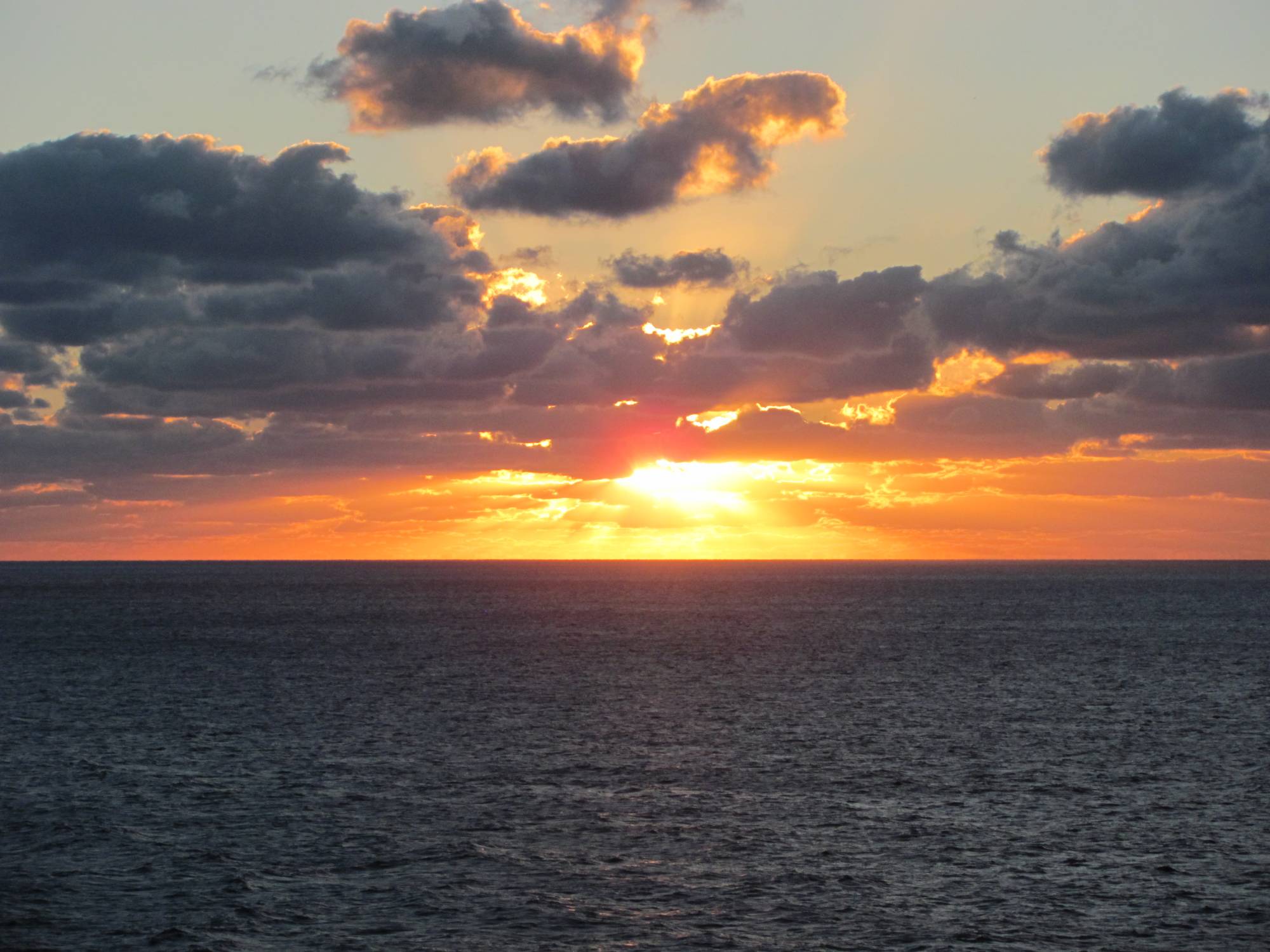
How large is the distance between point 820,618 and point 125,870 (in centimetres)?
16124

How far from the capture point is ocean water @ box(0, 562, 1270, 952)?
121 ft

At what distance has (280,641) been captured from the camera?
149 meters

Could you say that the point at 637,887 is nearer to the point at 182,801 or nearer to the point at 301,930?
the point at 301,930

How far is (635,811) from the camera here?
1989 inches

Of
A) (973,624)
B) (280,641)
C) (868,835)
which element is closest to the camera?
(868,835)

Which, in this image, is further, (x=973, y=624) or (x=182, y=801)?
(x=973, y=624)

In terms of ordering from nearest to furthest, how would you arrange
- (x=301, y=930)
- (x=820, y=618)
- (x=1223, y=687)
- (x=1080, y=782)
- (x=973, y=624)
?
(x=301, y=930)
(x=1080, y=782)
(x=1223, y=687)
(x=973, y=624)
(x=820, y=618)

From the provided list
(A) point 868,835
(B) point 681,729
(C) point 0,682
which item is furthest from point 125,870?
(C) point 0,682

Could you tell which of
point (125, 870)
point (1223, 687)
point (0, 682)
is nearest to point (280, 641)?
point (0, 682)

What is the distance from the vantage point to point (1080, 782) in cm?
5662

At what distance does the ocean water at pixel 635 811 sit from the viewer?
1455 inches

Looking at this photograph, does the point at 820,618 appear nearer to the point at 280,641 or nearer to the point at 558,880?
the point at 280,641

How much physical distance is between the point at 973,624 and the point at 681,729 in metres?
116

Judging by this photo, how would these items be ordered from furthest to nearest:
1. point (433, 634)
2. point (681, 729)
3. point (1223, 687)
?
point (433, 634), point (1223, 687), point (681, 729)
